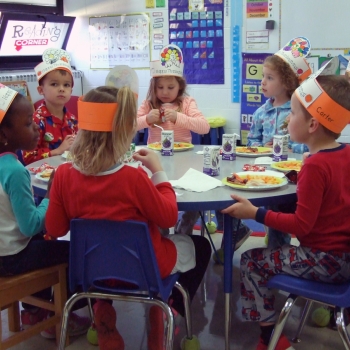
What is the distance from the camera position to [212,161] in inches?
80.6

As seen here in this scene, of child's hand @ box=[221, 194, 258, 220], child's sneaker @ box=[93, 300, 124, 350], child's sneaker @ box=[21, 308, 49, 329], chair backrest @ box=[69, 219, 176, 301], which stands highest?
child's hand @ box=[221, 194, 258, 220]

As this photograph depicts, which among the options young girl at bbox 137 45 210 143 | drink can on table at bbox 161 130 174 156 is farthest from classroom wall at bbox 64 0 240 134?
drink can on table at bbox 161 130 174 156

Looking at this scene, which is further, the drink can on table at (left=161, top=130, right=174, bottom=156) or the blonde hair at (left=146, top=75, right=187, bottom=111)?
the blonde hair at (left=146, top=75, right=187, bottom=111)

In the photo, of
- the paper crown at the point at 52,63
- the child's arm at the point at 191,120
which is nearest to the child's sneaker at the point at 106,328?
the child's arm at the point at 191,120

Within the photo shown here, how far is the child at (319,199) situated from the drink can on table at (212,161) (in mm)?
352

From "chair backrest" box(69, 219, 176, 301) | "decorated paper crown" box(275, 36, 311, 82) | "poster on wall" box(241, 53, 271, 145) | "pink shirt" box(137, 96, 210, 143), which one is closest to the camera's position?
"chair backrest" box(69, 219, 176, 301)

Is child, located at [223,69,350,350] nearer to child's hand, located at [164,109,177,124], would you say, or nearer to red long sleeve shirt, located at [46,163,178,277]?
red long sleeve shirt, located at [46,163,178,277]

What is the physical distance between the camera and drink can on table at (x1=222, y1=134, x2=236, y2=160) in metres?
2.34

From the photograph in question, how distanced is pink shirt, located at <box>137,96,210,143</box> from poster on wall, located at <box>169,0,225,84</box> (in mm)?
1489

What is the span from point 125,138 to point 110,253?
38 cm

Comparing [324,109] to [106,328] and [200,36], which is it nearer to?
[106,328]

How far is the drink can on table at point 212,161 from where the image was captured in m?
2.04

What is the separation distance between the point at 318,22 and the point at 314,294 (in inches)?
121

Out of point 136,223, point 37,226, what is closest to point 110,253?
point 136,223
